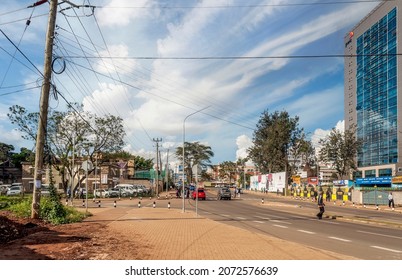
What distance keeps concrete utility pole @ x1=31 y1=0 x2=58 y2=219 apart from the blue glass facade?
74604 millimetres

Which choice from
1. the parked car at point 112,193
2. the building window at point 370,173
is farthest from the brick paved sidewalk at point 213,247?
the building window at point 370,173

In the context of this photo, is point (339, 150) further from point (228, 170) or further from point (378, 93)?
point (228, 170)

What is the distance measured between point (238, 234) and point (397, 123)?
7493 centimetres

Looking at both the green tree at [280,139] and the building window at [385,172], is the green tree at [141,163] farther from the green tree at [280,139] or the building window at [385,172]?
the building window at [385,172]

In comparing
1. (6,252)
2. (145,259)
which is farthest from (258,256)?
(6,252)

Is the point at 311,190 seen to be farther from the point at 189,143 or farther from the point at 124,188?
the point at 189,143

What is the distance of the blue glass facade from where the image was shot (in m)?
81.5

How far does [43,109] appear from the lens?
18906mm

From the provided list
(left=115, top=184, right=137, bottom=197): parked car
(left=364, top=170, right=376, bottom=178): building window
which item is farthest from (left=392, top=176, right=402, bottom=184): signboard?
(left=364, top=170, right=376, bottom=178): building window

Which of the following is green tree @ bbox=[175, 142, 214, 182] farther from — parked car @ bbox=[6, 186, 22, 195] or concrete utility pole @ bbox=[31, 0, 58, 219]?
concrete utility pole @ bbox=[31, 0, 58, 219]

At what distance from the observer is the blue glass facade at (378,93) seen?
81500mm

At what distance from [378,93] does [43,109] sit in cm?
8405

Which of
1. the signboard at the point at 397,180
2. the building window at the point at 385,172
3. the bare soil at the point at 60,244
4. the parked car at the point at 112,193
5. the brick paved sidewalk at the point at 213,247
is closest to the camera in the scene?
the bare soil at the point at 60,244

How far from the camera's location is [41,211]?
18781mm
